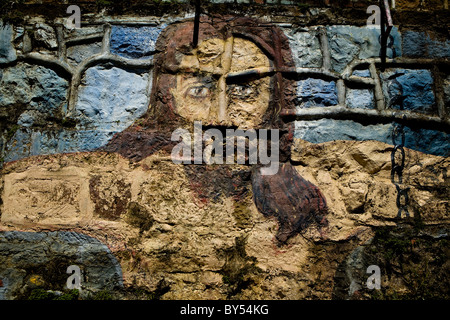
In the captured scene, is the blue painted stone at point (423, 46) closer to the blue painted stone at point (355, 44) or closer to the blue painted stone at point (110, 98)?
the blue painted stone at point (355, 44)

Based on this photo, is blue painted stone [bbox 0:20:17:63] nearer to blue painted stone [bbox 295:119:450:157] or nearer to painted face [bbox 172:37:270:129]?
painted face [bbox 172:37:270:129]

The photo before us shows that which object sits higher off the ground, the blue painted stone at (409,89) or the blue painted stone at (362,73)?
the blue painted stone at (362,73)

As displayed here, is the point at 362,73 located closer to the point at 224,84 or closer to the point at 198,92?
the point at 224,84

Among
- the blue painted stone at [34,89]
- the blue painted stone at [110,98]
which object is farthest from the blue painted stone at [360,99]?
the blue painted stone at [34,89]

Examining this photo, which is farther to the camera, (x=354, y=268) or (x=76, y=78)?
(x=76, y=78)

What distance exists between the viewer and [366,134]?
7.16ft

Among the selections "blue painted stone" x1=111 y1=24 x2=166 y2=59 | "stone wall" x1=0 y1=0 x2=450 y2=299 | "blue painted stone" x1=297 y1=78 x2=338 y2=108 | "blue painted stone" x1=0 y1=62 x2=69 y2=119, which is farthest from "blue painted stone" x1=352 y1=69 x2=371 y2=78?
"blue painted stone" x1=0 y1=62 x2=69 y2=119

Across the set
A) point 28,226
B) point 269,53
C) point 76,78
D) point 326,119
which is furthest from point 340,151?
point 28,226

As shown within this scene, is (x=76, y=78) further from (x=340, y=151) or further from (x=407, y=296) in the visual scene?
(x=407, y=296)

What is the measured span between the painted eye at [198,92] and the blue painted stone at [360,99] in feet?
3.15

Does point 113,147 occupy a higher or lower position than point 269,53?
lower

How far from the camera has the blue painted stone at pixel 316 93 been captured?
224 cm

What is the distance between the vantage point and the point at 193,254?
2.00 m
